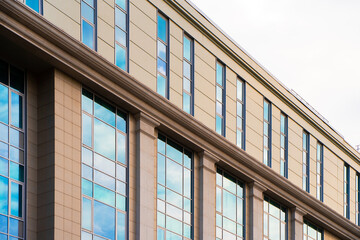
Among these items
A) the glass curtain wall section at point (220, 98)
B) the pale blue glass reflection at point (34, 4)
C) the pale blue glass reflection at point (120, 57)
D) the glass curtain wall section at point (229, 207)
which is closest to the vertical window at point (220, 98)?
the glass curtain wall section at point (220, 98)

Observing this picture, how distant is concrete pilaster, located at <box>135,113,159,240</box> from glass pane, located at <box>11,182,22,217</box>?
21.8 feet

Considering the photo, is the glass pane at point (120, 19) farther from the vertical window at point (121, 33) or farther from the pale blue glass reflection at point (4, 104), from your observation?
the pale blue glass reflection at point (4, 104)

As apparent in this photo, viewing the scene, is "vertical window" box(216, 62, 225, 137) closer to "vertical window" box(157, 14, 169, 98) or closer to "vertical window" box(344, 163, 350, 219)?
"vertical window" box(157, 14, 169, 98)

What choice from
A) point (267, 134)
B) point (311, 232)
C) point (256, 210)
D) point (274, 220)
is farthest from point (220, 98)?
point (311, 232)

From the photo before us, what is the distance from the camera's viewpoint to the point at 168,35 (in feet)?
132

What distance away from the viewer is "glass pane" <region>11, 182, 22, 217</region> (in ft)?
98.9

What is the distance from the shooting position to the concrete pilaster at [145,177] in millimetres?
35562

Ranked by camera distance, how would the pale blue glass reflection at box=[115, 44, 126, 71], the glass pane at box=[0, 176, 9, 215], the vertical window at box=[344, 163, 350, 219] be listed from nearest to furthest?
the glass pane at box=[0, 176, 9, 215] < the pale blue glass reflection at box=[115, 44, 126, 71] < the vertical window at box=[344, 163, 350, 219]

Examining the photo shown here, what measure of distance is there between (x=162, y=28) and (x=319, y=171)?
18609 mm

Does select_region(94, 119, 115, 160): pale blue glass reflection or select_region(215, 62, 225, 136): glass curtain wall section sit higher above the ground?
select_region(215, 62, 225, 136): glass curtain wall section

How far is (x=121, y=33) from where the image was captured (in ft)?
121

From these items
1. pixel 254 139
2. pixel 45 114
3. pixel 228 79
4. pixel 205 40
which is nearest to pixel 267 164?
pixel 254 139

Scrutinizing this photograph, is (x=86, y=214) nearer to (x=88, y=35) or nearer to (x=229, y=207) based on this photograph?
(x=88, y=35)

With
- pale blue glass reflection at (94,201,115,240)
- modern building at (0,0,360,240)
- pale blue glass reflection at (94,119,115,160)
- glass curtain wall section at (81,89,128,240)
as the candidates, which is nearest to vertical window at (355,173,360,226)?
modern building at (0,0,360,240)
